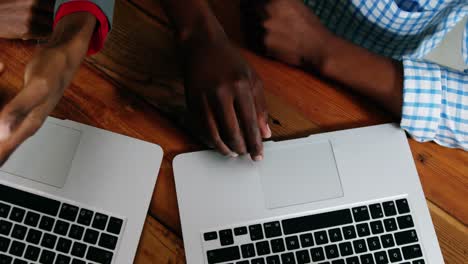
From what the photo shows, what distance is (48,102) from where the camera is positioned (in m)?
0.46

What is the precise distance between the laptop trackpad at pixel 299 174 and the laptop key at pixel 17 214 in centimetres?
32

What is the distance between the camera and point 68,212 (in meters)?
0.60

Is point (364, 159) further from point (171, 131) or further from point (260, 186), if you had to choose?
point (171, 131)

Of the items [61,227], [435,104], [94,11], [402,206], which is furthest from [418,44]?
[61,227]

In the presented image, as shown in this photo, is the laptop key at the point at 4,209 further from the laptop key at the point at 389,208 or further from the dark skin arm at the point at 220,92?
the laptop key at the point at 389,208

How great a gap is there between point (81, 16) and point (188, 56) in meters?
0.16

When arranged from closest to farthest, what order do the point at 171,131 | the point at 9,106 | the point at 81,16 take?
the point at 9,106 → the point at 81,16 → the point at 171,131

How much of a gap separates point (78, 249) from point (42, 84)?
0.25 metres

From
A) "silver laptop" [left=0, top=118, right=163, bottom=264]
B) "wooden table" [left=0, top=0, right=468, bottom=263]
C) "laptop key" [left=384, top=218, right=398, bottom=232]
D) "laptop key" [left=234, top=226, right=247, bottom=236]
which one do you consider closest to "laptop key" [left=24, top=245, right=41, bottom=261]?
"silver laptop" [left=0, top=118, right=163, bottom=264]

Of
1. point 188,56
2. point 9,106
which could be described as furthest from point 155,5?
point 9,106

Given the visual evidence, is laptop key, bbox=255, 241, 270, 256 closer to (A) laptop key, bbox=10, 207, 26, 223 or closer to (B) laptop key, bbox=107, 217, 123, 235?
(B) laptop key, bbox=107, 217, 123, 235

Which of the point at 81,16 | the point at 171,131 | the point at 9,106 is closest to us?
the point at 9,106

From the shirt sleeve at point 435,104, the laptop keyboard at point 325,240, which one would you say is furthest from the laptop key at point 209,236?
the shirt sleeve at point 435,104

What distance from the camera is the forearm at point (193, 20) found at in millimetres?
649
